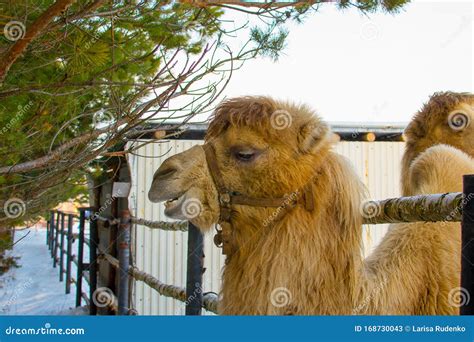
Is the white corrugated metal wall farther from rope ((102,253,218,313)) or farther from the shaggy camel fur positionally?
the shaggy camel fur

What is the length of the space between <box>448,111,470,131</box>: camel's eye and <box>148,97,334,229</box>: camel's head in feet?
4.17

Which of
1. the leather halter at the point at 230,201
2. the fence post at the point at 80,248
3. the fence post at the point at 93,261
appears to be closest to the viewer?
the leather halter at the point at 230,201

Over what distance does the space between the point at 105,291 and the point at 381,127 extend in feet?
12.4

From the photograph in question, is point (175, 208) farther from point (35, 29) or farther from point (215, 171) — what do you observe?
point (35, 29)

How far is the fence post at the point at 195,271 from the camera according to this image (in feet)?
10.4

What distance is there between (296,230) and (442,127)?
1592 mm

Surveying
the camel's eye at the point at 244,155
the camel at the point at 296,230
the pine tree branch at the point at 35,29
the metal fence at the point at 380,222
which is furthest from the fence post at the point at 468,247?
the pine tree branch at the point at 35,29

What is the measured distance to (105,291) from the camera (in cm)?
689

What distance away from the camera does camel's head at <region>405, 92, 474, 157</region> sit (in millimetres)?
3354

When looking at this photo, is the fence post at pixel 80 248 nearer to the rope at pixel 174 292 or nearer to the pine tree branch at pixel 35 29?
the rope at pixel 174 292

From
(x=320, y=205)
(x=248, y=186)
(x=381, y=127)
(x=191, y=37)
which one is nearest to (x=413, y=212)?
(x=320, y=205)

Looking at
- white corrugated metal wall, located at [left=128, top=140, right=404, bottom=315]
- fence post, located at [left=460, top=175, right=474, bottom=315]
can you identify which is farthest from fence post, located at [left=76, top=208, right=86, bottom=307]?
fence post, located at [left=460, top=175, right=474, bottom=315]

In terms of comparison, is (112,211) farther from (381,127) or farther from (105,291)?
(381,127)

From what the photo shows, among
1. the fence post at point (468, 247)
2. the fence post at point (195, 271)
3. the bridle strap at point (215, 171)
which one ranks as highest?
the bridle strap at point (215, 171)
